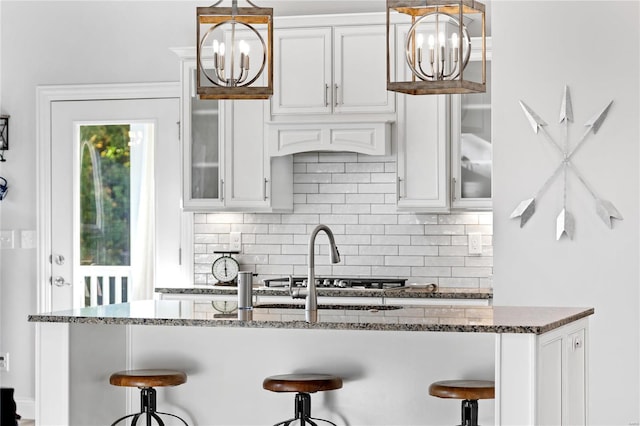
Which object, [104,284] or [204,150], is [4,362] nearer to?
[104,284]

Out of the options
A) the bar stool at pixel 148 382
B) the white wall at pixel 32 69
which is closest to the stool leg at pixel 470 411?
the bar stool at pixel 148 382

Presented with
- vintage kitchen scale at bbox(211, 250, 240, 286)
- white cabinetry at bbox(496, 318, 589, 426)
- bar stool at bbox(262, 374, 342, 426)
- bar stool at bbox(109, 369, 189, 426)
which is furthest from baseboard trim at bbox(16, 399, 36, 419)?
white cabinetry at bbox(496, 318, 589, 426)

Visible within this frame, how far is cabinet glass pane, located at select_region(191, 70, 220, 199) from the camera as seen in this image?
6.24 meters

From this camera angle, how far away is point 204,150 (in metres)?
6.25

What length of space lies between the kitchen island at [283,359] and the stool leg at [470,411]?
9cm

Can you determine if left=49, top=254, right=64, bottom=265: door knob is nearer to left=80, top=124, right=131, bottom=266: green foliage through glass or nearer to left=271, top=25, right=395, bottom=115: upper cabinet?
left=80, top=124, right=131, bottom=266: green foliage through glass

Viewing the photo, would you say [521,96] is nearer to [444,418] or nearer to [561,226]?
[561,226]

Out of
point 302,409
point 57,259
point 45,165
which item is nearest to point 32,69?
point 45,165

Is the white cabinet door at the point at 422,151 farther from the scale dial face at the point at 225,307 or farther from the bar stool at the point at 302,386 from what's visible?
the bar stool at the point at 302,386

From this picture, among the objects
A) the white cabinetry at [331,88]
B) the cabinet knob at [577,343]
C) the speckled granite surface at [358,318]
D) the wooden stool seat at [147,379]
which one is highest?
the white cabinetry at [331,88]

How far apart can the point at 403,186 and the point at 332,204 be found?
0.61 m

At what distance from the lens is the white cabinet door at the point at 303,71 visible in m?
6.05

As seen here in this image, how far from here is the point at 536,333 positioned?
3.35 meters

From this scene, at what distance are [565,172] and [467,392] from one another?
201cm
